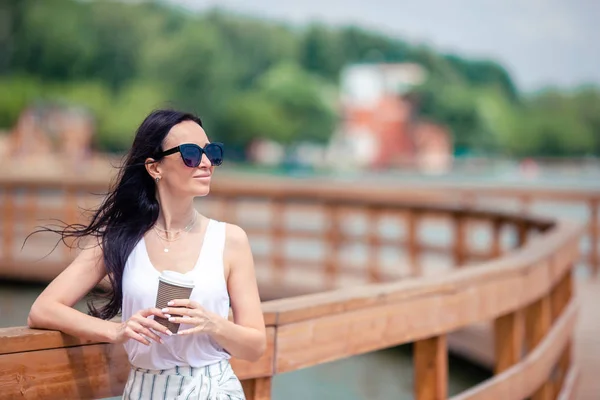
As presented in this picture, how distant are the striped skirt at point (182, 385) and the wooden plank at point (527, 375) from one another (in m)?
0.81

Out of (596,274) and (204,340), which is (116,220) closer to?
(204,340)

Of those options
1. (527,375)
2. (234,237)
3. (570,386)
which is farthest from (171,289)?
(570,386)

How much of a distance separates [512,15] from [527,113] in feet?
14.6

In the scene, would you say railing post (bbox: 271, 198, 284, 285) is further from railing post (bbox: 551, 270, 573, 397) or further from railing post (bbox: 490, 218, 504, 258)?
railing post (bbox: 551, 270, 573, 397)

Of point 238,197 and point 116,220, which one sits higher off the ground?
point 116,220

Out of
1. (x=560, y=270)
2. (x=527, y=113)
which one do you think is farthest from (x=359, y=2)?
(x=560, y=270)

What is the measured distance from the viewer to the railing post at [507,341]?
96.4 inches

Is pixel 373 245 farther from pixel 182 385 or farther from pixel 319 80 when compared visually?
pixel 319 80

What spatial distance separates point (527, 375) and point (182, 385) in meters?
1.39

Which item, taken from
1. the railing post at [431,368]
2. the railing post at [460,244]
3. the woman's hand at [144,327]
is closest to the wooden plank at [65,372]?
the woman's hand at [144,327]

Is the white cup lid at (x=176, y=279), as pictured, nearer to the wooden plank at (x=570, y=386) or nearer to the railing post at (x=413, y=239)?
the wooden plank at (x=570, y=386)

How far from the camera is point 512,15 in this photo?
26.5m

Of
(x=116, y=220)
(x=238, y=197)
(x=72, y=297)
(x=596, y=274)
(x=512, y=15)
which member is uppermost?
(x=512, y=15)

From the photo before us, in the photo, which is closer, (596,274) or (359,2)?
(596,274)
